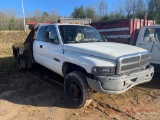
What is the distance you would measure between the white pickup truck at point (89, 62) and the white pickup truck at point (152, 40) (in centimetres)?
152

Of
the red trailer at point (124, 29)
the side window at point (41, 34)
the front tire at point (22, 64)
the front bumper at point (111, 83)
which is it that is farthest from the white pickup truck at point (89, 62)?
the front tire at point (22, 64)

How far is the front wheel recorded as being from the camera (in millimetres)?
4289

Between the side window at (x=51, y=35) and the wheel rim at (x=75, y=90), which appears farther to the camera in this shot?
the side window at (x=51, y=35)

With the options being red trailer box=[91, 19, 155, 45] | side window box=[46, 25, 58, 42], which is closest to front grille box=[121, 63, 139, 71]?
side window box=[46, 25, 58, 42]

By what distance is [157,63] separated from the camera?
6211 millimetres

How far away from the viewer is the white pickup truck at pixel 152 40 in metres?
6.17

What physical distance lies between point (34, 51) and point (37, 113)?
2871 mm

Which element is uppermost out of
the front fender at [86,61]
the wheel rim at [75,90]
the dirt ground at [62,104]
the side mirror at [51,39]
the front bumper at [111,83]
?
the side mirror at [51,39]

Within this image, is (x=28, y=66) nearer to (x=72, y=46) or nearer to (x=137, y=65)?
(x=72, y=46)

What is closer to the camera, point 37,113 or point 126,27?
point 37,113

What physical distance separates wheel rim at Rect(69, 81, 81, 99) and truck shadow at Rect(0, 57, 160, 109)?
32cm

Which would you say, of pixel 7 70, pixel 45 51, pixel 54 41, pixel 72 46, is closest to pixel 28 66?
pixel 7 70

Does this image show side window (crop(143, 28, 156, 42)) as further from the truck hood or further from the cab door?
the cab door

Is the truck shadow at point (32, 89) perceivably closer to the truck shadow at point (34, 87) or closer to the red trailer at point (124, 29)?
the truck shadow at point (34, 87)
